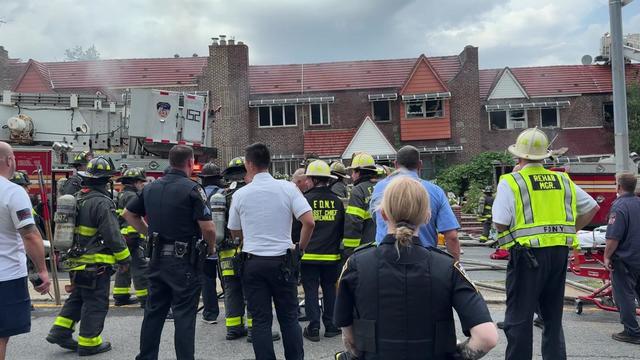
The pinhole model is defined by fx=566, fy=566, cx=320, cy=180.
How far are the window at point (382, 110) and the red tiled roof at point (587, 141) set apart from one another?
842 centimetres

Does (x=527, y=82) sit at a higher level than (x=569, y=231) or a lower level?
higher

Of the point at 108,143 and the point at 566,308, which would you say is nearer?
the point at 566,308

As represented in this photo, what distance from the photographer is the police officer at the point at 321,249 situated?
607 centimetres

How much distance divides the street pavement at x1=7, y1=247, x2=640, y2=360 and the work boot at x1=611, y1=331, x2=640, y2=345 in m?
0.07

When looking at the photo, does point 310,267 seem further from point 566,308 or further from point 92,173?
A: point 566,308

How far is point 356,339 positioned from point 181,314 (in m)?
2.49

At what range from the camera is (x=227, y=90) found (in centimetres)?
2725

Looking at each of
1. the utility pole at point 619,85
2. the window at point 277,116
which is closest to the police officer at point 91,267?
the utility pole at point 619,85

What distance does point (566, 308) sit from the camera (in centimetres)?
737

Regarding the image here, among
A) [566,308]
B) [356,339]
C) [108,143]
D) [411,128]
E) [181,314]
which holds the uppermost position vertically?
[411,128]

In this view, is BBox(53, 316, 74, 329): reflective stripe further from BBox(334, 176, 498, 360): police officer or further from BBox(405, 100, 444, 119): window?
BBox(405, 100, 444, 119): window

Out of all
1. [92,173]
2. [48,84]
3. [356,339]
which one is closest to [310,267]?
[92,173]

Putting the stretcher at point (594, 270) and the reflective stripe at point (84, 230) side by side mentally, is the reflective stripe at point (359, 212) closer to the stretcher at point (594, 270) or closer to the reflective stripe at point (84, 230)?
the reflective stripe at point (84, 230)

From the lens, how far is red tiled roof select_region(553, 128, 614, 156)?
28.3m
